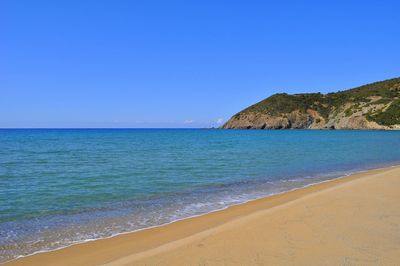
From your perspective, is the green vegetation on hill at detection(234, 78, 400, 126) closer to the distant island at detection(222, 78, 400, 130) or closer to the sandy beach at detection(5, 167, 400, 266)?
the distant island at detection(222, 78, 400, 130)

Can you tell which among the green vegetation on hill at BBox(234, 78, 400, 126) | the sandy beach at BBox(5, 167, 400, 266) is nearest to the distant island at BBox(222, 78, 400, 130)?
the green vegetation on hill at BBox(234, 78, 400, 126)

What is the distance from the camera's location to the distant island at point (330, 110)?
401 ft

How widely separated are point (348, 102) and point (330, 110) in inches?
311

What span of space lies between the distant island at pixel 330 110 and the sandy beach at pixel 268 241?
117 metres

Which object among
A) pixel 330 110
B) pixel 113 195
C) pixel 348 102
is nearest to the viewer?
pixel 113 195

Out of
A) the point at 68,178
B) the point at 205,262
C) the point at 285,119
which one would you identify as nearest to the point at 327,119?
the point at 285,119

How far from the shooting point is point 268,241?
7004mm

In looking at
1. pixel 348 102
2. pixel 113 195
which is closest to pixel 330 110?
pixel 348 102

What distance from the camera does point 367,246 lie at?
6.49m

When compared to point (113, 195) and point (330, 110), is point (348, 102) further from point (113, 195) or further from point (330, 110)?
point (113, 195)

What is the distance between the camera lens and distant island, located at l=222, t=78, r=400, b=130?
122250mm

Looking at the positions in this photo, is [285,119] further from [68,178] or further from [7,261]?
[7,261]

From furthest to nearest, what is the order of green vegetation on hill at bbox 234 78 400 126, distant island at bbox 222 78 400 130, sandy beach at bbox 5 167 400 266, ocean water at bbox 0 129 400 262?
1. distant island at bbox 222 78 400 130
2. green vegetation on hill at bbox 234 78 400 126
3. ocean water at bbox 0 129 400 262
4. sandy beach at bbox 5 167 400 266

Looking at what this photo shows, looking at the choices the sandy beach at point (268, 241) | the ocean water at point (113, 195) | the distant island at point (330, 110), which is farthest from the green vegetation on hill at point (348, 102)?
the sandy beach at point (268, 241)
